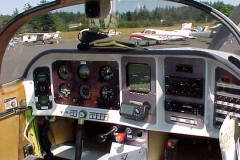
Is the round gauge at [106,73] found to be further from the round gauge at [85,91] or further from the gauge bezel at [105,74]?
the round gauge at [85,91]

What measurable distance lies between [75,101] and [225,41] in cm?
199

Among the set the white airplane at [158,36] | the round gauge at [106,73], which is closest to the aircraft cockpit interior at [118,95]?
the round gauge at [106,73]

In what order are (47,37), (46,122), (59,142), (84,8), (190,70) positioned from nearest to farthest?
(84,8)
(190,70)
(46,122)
(59,142)
(47,37)

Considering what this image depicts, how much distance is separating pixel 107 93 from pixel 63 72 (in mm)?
593

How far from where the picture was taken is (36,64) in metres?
3.07

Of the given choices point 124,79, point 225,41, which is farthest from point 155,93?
point 225,41

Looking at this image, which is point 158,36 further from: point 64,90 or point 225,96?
point 225,96

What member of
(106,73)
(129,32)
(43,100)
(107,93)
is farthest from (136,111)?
(129,32)

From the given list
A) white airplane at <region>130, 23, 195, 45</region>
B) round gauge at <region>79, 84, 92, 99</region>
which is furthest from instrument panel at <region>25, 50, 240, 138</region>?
white airplane at <region>130, 23, 195, 45</region>

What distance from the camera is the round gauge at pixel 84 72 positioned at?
299 cm

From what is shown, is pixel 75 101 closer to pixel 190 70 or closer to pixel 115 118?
pixel 115 118

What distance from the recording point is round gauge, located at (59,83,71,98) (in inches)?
123

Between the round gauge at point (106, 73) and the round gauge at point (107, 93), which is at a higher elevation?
the round gauge at point (106, 73)

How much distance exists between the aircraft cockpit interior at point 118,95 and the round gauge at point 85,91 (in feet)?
0.04
